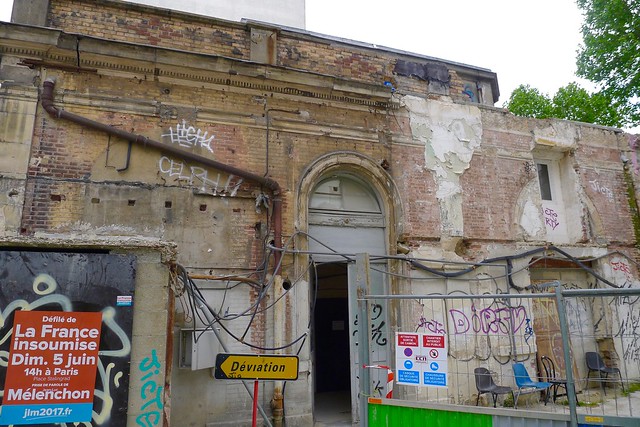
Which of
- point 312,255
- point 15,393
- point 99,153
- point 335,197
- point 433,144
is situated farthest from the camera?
point 433,144

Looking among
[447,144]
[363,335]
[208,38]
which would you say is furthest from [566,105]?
[363,335]

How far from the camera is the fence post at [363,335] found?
4.67m

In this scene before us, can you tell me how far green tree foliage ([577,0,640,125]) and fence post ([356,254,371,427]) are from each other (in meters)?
Result: 13.2

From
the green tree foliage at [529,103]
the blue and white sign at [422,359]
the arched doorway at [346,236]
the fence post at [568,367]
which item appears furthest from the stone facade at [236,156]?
the green tree foliage at [529,103]

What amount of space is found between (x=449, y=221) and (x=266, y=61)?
4715 mm

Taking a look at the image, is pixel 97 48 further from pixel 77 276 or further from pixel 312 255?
pixel 312 255

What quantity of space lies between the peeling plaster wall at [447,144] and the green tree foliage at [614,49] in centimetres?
778

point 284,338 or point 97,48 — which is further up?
point 97,48

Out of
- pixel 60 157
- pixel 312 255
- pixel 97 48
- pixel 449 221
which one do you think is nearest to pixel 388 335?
pixel 312 255

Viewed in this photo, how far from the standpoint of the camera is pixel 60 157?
22.4 ft

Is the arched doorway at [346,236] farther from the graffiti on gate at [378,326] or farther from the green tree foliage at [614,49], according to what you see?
the green tree foliage at [614,49]

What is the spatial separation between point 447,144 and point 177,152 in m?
5.41

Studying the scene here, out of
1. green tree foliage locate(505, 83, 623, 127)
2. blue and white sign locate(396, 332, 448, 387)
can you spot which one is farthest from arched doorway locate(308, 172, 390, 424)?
green tree foliage locate(505, 83, 623, 127)

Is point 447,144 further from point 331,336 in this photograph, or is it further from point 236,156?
point 331,336
